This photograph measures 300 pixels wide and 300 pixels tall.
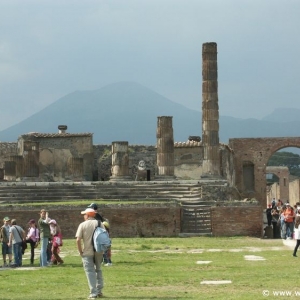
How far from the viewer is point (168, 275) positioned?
19.2 m

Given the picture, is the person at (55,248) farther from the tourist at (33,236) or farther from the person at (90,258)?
the person at (90,258)

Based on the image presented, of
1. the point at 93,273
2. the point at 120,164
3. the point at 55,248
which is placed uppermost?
the point at 120,164

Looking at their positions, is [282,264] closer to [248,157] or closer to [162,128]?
[162,128]

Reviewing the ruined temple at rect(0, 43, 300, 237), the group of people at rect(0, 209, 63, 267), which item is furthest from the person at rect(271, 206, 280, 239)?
the group of people at rect(0, 209, 63, 267)

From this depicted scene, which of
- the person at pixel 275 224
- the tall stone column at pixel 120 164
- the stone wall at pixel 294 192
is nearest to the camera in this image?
the person at pixel 275 224

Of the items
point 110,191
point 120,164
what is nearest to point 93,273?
point 110,191

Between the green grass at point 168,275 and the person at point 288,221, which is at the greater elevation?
the person at point 288,221

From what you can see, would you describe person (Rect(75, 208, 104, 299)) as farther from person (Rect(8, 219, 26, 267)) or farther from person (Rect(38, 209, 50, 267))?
person (Rect(8, 219, 26, 267))

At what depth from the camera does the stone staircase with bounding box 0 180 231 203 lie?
130 feet

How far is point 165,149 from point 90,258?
108 ft

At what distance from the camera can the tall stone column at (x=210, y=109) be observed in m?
47.1

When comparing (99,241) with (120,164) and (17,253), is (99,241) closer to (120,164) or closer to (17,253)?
(17,253)

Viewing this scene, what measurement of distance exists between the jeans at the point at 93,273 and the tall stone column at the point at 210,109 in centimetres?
3116

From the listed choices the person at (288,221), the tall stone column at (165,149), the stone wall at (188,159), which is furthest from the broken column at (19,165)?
the person at (288,221)
